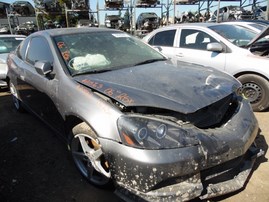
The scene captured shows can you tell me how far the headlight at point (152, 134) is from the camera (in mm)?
2023

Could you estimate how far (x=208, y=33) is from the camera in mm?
5188

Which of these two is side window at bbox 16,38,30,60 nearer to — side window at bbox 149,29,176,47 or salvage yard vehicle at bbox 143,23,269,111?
salvage yard vehicle at bbox 143,23,269,111

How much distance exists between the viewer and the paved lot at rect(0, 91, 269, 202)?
2602 millimetres

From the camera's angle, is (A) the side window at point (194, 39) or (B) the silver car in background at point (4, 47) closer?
(A) the side window at point (194, 39)

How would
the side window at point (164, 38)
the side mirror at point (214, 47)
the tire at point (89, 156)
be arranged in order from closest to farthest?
the tire at point (89, 156), the side mirror at point (214, 47), the side window at point (164, 38)

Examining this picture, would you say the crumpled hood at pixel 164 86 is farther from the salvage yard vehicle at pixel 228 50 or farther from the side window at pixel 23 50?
the side window at pixel 23 50

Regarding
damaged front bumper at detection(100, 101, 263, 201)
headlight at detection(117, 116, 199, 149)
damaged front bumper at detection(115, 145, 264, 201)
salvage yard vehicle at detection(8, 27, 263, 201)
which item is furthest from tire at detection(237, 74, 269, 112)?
headlight at detection(117, 116, 199, 149)

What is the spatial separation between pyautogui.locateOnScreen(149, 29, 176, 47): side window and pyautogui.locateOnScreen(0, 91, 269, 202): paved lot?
263cm

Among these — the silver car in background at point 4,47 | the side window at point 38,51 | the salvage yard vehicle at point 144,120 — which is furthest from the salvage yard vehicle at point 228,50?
the silver car in background at point 4,47

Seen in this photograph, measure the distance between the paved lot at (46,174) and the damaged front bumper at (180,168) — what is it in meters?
0.42

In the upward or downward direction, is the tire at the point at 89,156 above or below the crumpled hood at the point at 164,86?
below

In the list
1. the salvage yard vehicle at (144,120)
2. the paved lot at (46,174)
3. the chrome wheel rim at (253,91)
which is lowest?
the paved lot at (46,174)

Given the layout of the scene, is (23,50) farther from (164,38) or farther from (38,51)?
(164,38)

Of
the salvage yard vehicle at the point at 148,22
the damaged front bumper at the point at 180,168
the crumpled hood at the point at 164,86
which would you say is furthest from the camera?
the salvage yard vehicle at the point at 148,22
